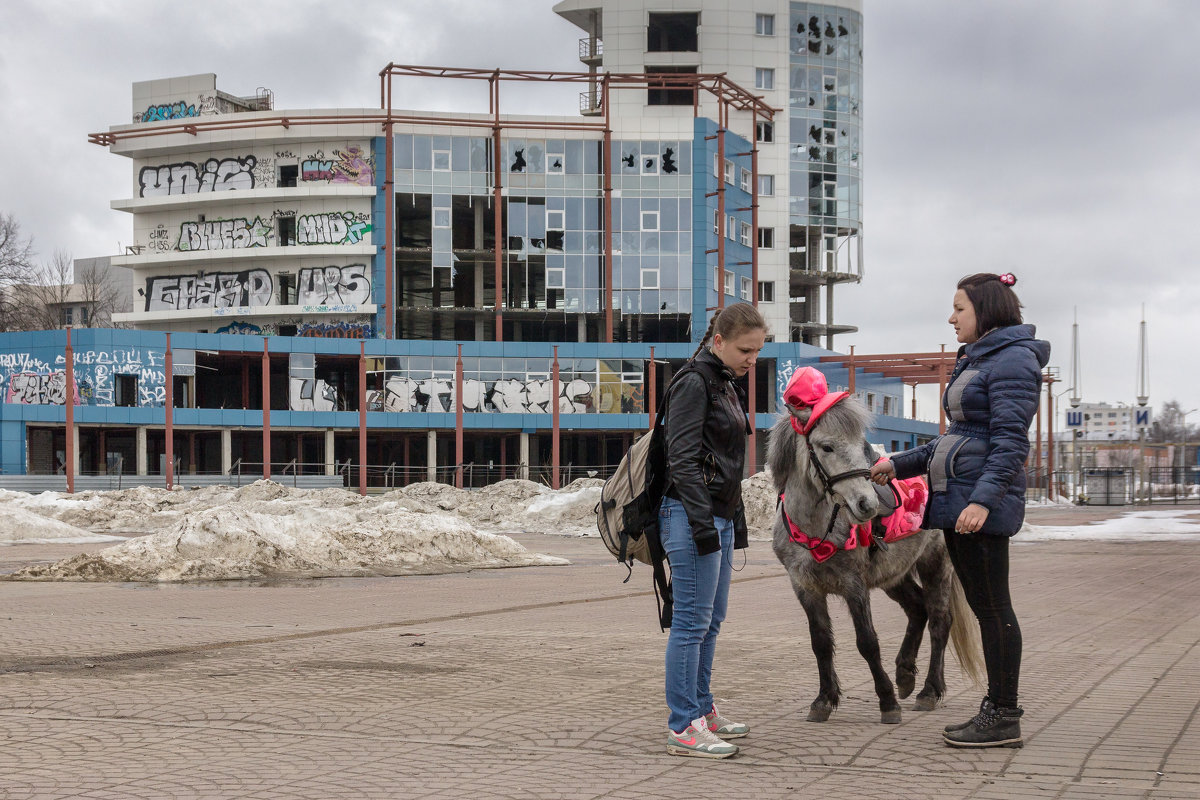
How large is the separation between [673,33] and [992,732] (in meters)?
85.1

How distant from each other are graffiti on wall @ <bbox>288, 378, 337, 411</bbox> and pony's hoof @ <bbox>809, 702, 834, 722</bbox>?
6113 cm

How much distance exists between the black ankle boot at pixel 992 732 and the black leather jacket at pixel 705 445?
1420mm

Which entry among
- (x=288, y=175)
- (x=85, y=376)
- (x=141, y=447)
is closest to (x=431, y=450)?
(x=141, y=447)

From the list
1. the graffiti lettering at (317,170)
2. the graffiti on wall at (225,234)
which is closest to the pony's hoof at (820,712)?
the graffiti lettering at (317,170)

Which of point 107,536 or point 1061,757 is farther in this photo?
point 107,536

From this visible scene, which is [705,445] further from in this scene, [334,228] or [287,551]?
[334,228]

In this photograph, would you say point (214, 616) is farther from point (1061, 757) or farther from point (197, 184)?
point (197, 184)

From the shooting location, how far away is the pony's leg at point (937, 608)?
6.77 metres

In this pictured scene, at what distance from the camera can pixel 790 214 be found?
90.3m

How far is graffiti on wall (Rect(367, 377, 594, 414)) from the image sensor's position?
216 ft

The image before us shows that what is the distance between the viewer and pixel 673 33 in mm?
86250

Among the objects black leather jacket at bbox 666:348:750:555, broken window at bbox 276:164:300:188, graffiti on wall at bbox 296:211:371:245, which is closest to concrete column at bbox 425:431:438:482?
graffiti on wall at bbox 296:211:371:245

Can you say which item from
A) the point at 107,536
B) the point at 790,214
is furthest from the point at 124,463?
the point at 790,214

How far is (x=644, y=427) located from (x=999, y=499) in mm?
60383
